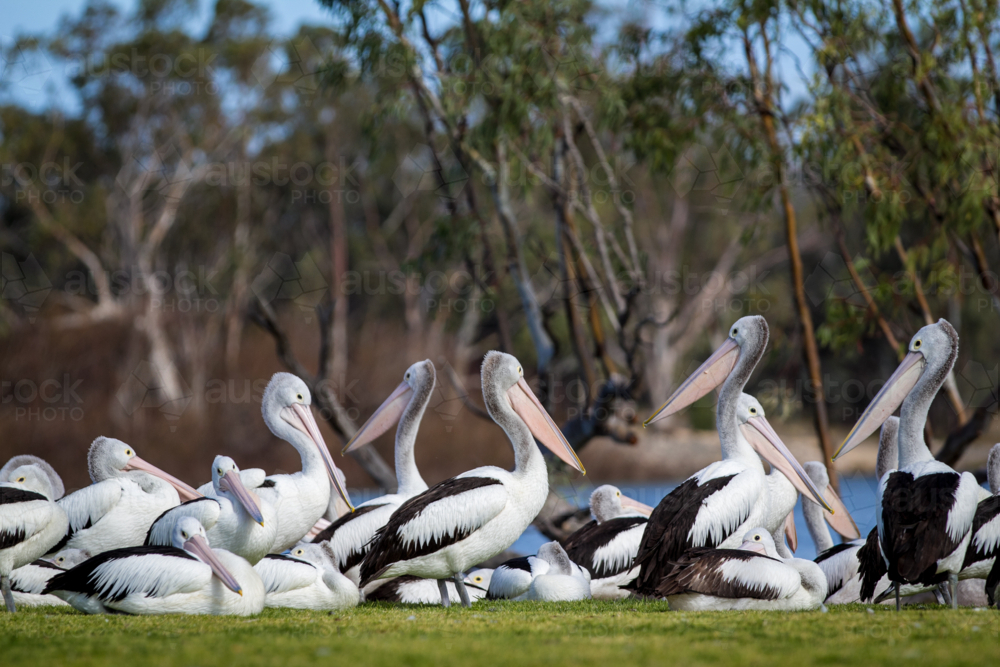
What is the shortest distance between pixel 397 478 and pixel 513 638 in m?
3.92

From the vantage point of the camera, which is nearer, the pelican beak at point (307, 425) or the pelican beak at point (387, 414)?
the pelican beak at point (307, 425)

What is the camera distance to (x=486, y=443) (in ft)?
77.6

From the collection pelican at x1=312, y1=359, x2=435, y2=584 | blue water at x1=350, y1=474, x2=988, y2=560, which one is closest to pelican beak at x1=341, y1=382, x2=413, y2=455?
pelican at x1=312, y1=359, x2=435, y2=584

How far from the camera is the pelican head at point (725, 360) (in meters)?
7.81

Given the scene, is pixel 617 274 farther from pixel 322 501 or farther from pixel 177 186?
pixel 177 186

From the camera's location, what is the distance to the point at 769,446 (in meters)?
7.55

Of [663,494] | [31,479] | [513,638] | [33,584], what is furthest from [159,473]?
[663,494]

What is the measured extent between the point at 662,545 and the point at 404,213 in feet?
86.7

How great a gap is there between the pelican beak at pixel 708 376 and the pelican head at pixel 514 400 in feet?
3.82

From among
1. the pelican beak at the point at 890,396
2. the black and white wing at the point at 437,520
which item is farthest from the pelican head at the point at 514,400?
the pelican beak at the point at 890,396

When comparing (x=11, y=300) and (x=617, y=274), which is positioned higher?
(x=11, y=300)

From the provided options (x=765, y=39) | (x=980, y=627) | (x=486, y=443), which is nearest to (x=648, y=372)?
(x=486, y=443)

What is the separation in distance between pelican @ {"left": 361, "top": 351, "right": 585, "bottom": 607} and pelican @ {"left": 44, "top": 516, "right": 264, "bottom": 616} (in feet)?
3.13

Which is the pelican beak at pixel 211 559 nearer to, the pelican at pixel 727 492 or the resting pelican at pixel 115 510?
the resting pelican at pixel 115 510
